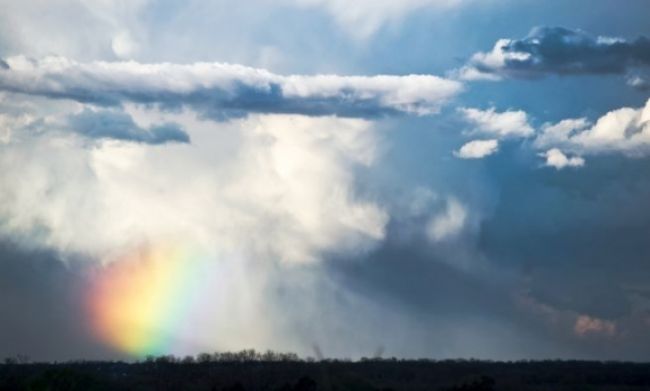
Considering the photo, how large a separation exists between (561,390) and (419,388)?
22.8 m

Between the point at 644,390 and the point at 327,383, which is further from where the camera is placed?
the point at 644,390

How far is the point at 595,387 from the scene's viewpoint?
608 feet

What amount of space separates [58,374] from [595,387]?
96.6 metres

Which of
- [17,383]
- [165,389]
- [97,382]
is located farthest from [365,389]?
[165,389]

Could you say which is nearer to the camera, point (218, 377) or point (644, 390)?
point (644, 390)

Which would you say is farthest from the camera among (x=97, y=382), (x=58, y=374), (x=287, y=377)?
(x=287, y=377)

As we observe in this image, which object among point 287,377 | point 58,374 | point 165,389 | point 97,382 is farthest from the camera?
point 287,377

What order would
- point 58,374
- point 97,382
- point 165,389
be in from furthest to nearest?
1. point 165,389
2. point 97,382
3. point 58,374

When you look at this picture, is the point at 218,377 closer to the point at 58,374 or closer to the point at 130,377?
the point at 130,377

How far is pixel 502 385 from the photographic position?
184125 millimetres

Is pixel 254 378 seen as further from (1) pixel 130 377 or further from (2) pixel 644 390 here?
(2) pixel 644 390

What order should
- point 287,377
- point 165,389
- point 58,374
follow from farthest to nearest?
point 287,377 < point 165,389 < point 58,374

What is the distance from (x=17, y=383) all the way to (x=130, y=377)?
52970 mm

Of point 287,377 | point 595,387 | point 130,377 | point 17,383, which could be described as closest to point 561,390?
point 595,387
